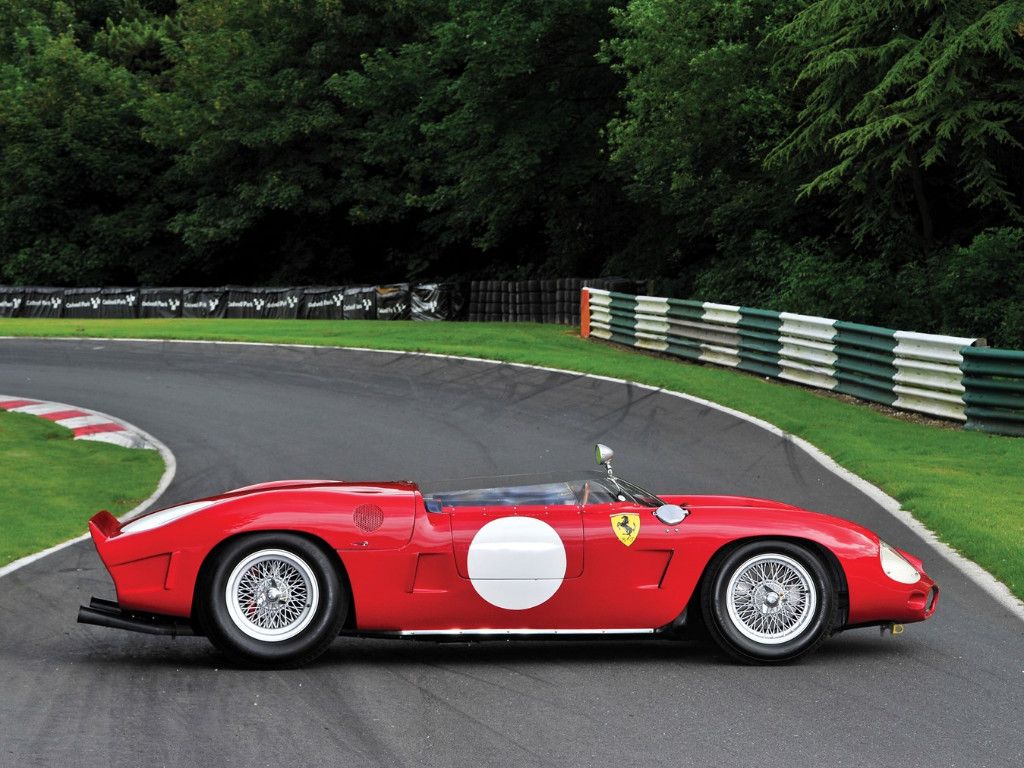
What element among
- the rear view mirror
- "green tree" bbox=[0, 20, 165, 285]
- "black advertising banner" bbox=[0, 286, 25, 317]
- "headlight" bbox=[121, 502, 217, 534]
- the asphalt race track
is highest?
"green tree" bbox=[0, 20, 165, 285]

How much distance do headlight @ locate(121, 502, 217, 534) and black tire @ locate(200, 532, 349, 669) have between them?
318mm

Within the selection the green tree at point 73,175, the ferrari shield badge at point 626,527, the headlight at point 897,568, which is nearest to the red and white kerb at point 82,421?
the ferrari shield badge at point 626,527

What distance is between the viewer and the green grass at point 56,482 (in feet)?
34.0

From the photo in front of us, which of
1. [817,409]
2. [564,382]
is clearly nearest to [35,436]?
[564,382]

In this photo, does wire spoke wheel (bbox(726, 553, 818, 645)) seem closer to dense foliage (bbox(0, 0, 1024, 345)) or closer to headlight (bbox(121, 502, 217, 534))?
headlight (bbox(121, 502, 217, 534))

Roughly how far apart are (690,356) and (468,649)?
17.1 meters

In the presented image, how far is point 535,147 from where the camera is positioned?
117 feet

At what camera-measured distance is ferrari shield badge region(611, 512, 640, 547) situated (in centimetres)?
664

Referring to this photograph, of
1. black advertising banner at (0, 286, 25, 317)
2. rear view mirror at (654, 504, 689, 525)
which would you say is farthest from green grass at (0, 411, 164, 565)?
black advertising banner at (0, 286, 25, 317)

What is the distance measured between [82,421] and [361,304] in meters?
21.4

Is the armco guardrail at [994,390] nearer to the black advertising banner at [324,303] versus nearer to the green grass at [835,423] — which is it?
the green grass at [835,423]

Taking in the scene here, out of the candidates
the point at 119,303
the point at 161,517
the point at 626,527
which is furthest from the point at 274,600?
the point at 119,303

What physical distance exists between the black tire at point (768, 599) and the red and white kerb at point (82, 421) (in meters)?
9.69

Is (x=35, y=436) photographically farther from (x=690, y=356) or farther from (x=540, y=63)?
(x=540, y=63)
